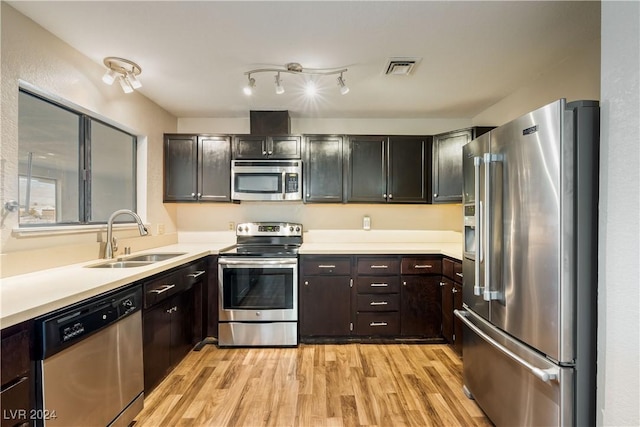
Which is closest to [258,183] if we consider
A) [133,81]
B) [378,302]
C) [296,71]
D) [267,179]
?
[267,179]

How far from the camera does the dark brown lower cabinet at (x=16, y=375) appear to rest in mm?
A: 1054

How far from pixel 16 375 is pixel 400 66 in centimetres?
271

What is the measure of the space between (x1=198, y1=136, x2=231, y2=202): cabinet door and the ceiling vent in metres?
1.87

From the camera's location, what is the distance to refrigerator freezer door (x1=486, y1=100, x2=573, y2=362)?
128 cm

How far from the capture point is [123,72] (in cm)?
223

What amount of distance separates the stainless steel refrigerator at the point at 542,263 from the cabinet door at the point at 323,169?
5.64 ft

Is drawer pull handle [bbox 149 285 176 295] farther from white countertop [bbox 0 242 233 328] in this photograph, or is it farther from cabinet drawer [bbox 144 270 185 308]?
white countertop [bbox 0 242 233 328]

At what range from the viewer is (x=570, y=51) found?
2.04m

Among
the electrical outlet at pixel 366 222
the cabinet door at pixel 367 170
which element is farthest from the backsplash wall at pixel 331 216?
the cabinet door at pixel 367 170

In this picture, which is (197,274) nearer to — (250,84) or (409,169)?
(250,84)

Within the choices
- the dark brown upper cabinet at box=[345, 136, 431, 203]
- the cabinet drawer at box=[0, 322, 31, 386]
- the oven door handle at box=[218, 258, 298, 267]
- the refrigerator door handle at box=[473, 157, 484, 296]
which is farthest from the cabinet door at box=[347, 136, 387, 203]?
the cabinet drawer at box=[0, 322, 31, 386]

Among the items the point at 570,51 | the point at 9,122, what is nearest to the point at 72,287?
the point at 9,122

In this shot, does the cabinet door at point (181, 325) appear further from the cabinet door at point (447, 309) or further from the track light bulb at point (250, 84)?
the cabinet door at point (447, 309)

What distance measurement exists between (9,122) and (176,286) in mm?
1392
